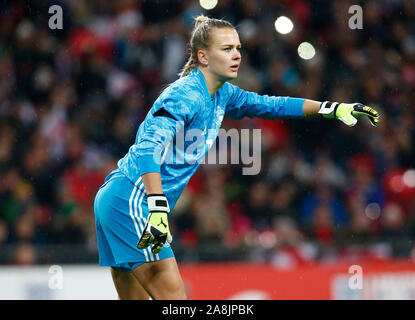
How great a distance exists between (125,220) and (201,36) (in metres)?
1.22

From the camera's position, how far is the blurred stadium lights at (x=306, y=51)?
432 inches

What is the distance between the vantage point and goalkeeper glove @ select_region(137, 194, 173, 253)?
414 centimetres

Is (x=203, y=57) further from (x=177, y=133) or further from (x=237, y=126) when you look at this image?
(x=237, y=126)

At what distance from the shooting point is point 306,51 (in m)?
11.1

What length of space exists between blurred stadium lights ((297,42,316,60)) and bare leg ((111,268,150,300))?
6.80 m

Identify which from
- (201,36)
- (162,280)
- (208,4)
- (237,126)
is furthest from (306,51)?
(162,280)

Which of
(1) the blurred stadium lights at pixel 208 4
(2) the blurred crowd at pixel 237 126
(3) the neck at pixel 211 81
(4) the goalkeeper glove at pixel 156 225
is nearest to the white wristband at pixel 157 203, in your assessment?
(4) the goalkeeper glove at pixel 156 225

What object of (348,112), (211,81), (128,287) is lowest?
(128,287)

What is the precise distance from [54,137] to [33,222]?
1406mm

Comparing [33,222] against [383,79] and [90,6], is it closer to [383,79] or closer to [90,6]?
[90,6]

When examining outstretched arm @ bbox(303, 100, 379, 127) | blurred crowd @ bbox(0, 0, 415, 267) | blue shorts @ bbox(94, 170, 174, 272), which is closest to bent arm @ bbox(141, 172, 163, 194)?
blue shorts @ bbox(94, 170, 174, 272)

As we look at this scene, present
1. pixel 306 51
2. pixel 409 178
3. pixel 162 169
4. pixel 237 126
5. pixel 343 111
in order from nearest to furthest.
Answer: pixel 162 169 → pixel 343 111 → pixel 409 178 → pixel 237 126 → pixel 306 51

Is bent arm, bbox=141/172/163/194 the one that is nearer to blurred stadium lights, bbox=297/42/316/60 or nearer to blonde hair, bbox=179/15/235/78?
blonde hair, bbox=179/15/235/78

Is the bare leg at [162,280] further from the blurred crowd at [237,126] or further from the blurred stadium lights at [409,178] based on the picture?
the blurred stadium lights at [409,178]
